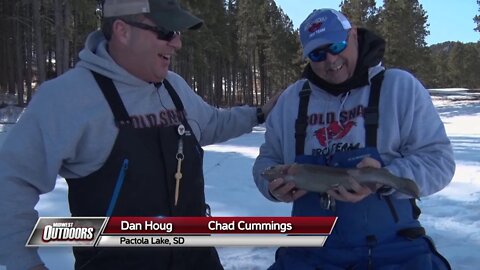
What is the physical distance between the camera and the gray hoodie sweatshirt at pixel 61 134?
2551 mm

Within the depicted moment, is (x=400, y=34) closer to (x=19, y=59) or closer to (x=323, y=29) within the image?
(x=19, y=59)

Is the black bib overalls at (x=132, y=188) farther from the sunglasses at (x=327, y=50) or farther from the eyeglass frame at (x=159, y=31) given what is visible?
the sunglasses at (x=327, y=50)

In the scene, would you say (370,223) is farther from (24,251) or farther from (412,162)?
(24,251)

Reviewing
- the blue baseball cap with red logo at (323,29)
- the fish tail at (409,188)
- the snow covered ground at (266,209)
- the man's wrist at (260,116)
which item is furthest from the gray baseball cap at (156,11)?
the snow covered ground at (266,209)

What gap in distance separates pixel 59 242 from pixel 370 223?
6.24 feet

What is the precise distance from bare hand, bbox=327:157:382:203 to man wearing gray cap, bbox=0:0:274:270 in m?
1.00

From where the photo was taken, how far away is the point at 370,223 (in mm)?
2859

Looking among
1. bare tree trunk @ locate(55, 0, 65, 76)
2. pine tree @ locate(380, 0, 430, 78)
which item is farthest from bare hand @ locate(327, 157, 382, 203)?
pine tree @ locate(380, 0, 430, 78)

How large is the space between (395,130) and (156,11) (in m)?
1.72

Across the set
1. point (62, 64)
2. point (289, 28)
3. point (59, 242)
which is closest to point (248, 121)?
point (59, 242)

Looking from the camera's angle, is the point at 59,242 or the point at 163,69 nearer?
the point at 59,242

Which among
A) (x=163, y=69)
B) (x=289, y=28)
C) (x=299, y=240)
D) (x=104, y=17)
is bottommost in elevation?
(x=299, y=240)

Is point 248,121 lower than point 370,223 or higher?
higher

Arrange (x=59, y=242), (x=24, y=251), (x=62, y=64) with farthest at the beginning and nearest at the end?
1. (x=62, y=64)
2. (x=59, y=242)
3. (x=24, y=251)
